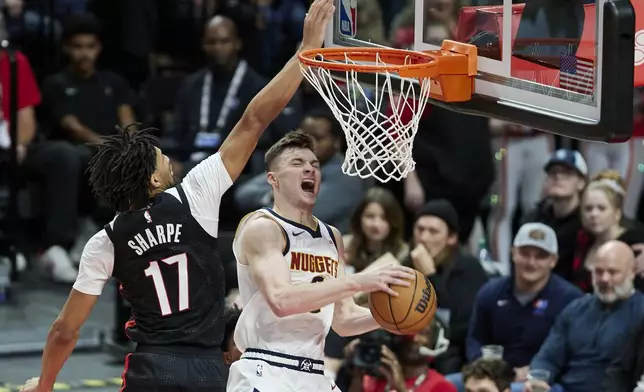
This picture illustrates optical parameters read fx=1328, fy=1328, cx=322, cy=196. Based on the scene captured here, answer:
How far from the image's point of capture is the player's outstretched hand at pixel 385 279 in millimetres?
5840

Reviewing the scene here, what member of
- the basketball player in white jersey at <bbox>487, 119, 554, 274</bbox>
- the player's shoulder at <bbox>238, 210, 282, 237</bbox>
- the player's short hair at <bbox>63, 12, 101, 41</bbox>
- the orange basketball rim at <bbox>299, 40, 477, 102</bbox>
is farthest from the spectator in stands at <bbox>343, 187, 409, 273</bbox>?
the player's short hair at <bbox>63, 12, 101, 41</bbox>

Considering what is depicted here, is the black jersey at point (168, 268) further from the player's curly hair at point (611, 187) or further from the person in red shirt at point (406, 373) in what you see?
the player's curly hair at point (611, 187)

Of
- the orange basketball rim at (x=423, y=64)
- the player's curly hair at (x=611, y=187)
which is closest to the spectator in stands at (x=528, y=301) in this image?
the player's curly hair at (x=611, y=187)

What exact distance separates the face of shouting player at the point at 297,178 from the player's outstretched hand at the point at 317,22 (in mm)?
572

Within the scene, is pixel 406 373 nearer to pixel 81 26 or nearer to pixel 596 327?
pixel 596 327

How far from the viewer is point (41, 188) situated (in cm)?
1142

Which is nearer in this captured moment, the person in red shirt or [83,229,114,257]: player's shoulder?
[83,229,114,257]: player's shoulder

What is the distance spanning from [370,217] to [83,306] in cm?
342

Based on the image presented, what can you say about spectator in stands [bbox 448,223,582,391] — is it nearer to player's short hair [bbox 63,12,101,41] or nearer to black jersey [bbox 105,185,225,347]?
black jersey [bbox 105,185,225,347]

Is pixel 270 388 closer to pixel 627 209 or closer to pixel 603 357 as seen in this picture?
pixel 603 357

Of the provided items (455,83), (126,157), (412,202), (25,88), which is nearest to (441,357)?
(412,202)

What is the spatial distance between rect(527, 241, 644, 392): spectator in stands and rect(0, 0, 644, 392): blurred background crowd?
1 centimetres

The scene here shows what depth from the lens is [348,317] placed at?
6570 mm

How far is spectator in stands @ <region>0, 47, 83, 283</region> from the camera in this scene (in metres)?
11.2
